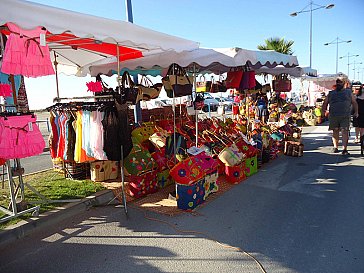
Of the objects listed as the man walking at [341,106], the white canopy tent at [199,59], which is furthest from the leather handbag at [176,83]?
the man walking at [341,106]

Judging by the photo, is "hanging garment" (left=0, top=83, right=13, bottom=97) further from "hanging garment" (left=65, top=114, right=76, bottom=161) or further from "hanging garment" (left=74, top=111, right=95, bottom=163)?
"hanging garment" (left=65, top=114, right=76, bottom=161)

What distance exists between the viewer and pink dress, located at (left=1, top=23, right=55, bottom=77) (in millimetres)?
3168

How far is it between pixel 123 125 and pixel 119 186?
190cm

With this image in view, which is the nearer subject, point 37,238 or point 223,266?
point 223,266

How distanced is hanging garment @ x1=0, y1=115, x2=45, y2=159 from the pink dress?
614 millimetres

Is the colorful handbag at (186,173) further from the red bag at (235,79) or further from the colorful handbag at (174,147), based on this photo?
the red bag at (235,79)

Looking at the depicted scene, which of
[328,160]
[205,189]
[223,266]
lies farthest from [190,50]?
[328,160]

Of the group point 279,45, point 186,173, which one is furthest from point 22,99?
point 279,45

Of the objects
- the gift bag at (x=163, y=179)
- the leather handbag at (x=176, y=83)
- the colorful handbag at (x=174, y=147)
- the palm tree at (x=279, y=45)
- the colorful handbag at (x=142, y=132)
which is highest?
the palm tree at (x=279, y=45)

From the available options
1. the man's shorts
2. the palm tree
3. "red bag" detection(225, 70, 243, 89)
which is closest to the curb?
Result: "red bag" detection(225, 70, 243, 89)

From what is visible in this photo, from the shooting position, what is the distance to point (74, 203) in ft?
15.1

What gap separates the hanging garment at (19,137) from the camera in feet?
11.1

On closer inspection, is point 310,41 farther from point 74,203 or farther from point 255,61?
point 74,203

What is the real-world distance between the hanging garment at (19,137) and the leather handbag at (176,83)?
2481 millimetres
